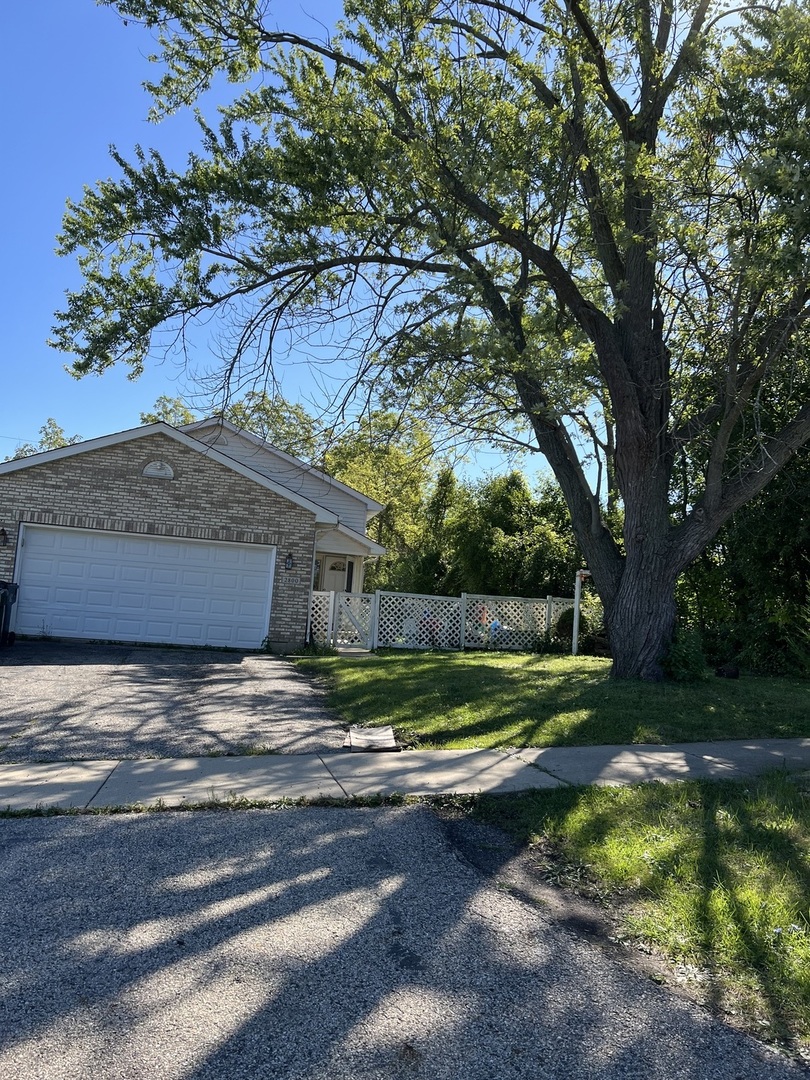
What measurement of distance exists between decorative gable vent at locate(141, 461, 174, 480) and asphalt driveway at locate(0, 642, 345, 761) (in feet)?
13.9

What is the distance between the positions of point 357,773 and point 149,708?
3697mm

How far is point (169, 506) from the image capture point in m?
16.5

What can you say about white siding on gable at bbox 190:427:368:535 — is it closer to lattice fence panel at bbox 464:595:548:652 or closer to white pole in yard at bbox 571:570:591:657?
lattice fence panel at bbox 464:595:548:652

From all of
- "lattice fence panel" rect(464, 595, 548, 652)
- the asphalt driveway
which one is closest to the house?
the asphalt driveway

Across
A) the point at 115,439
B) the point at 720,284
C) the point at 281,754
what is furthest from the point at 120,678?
the point at 720,284

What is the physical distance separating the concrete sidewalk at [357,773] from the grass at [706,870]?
19.0 inches

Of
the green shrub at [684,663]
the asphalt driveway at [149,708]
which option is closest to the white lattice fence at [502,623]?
the asphalt driveway at [149,708]

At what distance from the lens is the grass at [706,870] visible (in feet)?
10.6

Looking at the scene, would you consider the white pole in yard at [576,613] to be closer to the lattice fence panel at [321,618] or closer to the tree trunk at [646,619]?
the lattice fence panel at [321,618]

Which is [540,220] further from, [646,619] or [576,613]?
[576,613]

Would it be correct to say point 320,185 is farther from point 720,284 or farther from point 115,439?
point 115,439

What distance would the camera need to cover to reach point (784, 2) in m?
9.56

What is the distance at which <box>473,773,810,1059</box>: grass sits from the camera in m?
3.22

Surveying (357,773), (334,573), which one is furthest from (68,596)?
(357,773)
